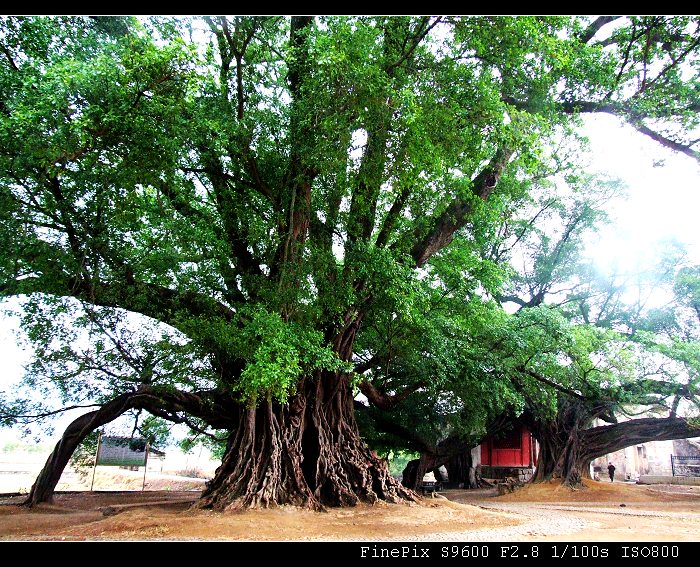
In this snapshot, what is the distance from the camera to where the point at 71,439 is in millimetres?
10438

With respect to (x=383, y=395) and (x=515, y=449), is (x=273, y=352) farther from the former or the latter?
(x=515, y=449)

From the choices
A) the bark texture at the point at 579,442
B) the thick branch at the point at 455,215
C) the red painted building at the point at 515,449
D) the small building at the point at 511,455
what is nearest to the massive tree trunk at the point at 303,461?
the thick branch at the point at 455,215

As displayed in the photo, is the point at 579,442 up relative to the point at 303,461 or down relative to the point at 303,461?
up

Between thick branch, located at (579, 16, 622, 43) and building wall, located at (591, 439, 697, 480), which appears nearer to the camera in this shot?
thick branch, located at (579, 16, 622, 43)

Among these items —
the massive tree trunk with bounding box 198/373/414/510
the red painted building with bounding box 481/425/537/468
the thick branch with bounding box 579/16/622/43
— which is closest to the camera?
the massive tree trunk with bounding box 198/373/414/510

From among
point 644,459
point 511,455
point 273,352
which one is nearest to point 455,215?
point 273,352

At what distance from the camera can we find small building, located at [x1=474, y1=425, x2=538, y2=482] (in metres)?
21.0

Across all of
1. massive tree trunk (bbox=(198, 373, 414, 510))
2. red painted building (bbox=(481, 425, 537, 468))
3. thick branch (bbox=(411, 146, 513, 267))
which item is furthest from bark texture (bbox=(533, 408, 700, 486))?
thick branch (bbox=(411, 146, 513, 267))

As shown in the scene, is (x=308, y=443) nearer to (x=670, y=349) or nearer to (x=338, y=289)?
(x=338, y=289)

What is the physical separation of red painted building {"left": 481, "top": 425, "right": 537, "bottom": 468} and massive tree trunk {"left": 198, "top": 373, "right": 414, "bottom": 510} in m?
13.1

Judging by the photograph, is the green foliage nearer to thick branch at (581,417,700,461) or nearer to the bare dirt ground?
the bare dirt ground

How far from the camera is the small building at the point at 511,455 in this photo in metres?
21.0

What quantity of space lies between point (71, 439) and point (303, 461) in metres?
4.87

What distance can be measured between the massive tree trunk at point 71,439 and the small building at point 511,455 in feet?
49.2
